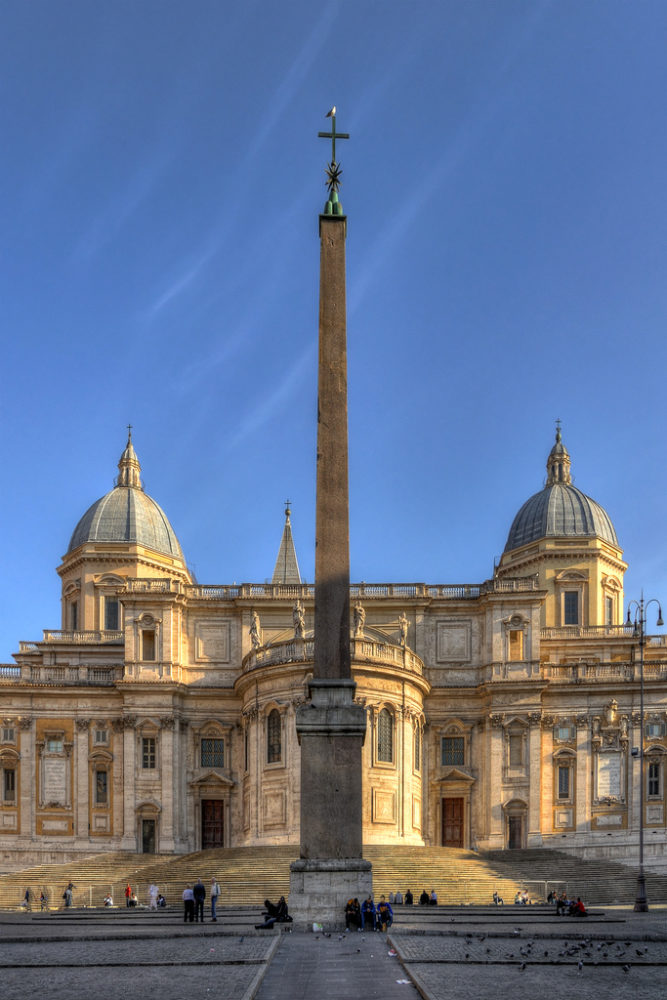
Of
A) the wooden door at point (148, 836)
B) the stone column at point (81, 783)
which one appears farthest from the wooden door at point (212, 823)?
the stone column at point (81, 783)

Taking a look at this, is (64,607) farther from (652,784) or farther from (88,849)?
(652,784)

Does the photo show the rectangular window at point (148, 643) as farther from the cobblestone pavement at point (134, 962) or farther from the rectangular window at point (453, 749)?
the cobblestone pavement at point (134, 962)

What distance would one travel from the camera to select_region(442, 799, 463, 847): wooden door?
6284 centimetres

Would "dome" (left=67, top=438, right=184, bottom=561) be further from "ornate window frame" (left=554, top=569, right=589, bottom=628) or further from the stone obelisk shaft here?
the stone obelisk shaft

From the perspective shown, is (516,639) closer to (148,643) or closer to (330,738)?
(148,643)

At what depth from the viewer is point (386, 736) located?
57844mm

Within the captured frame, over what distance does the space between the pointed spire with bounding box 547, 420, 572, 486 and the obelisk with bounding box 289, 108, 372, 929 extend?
49541 millimetres

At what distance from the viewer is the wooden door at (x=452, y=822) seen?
206 ft

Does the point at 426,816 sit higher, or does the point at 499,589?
the point at 499,589

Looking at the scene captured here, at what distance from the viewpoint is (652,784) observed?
62156 mm

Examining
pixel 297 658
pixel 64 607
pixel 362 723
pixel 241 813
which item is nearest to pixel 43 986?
pixel 362 723

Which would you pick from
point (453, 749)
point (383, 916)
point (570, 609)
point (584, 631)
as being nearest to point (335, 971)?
point (383, 916)

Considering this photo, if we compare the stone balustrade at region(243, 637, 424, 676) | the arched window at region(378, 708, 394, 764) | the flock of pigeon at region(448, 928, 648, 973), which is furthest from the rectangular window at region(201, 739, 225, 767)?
the flock of pigeon at region(448, 928, 648, 973)

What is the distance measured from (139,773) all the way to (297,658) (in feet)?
38.1
